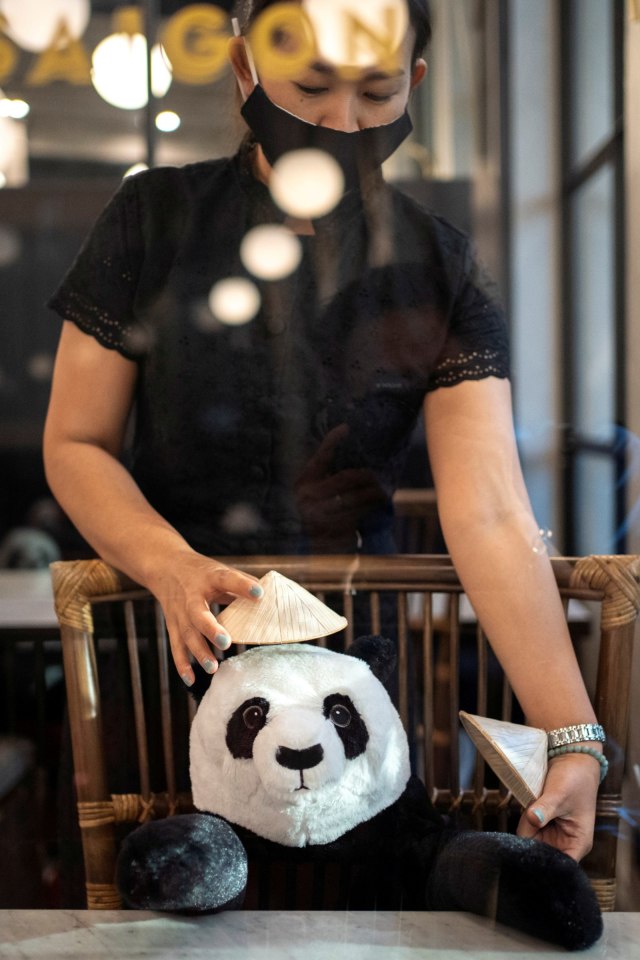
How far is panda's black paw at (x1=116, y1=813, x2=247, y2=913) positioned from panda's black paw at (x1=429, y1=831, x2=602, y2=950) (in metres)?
0.15

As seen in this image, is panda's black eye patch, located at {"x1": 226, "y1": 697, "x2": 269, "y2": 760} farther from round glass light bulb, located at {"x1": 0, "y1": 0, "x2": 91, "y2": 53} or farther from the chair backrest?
round glass light bulb, located at {"x1": 0, "y1": 0, "x2": 91, "y2": 53}

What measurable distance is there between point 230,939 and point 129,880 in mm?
72

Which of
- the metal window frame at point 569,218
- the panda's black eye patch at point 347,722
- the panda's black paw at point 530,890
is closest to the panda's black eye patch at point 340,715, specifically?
the panda's black eye patch at point 347,722

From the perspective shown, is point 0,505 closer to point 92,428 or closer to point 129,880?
point 92,428

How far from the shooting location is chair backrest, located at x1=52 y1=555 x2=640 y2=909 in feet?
2.13

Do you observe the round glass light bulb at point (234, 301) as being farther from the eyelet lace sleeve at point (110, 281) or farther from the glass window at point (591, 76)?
the glass window at point (591, 76)

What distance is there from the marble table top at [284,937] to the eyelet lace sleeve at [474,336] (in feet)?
1.24

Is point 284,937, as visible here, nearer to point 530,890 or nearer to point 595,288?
point 530,890

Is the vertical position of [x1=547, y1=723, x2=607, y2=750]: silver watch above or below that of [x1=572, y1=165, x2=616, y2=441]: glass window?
below

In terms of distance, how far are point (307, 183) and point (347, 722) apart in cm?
40

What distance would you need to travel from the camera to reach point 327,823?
0.56 meters

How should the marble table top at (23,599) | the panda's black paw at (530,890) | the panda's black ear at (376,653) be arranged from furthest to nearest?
the marble table top at (23,599) → the panda's black ear at (376,653) → the panda's black paw at (530,890)

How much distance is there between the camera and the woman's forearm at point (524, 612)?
2.06 feet

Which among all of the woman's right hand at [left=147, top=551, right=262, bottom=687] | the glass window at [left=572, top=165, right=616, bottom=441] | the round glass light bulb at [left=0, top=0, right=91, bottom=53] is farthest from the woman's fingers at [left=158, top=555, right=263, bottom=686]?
the round glass light bulb at [left=0, top=0, right=91, bottom=53]
